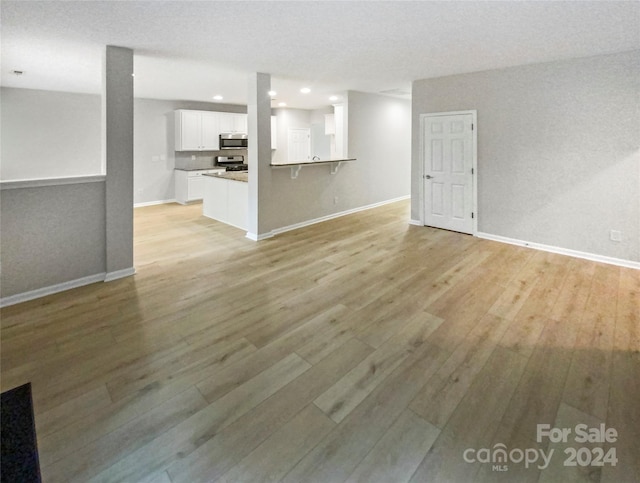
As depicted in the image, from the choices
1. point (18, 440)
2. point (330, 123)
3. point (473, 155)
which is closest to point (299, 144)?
point (330, 123)

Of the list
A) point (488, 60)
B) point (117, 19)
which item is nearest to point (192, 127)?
point (117, 19)

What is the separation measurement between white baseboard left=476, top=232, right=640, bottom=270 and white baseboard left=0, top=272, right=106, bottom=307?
5.45 m

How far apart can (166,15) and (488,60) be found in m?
3.91

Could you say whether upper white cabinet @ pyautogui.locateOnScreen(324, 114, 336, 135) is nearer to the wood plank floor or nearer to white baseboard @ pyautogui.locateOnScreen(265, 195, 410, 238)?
white baseboard @ pyautogui.locateOnScreen(265, 195, 410, 238)

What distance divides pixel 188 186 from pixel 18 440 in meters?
7.90

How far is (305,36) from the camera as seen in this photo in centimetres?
352

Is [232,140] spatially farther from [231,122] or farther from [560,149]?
[560,149]

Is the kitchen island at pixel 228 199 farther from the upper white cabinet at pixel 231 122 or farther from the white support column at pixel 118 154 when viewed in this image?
the upper white cabinet at pixel 231 122

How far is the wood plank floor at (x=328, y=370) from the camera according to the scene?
1.67m

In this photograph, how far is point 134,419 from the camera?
190 centimetres

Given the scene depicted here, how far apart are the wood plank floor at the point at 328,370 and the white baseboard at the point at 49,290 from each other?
4.6 inches

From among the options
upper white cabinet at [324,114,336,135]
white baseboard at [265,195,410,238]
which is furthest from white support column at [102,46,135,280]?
upper white cabinet at [324,114,336,135]

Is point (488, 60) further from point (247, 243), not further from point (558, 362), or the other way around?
point (247, 243)

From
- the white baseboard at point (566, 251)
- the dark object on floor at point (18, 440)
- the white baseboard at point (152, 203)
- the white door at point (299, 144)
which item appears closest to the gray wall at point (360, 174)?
the white baseboard at point (566, 251)
